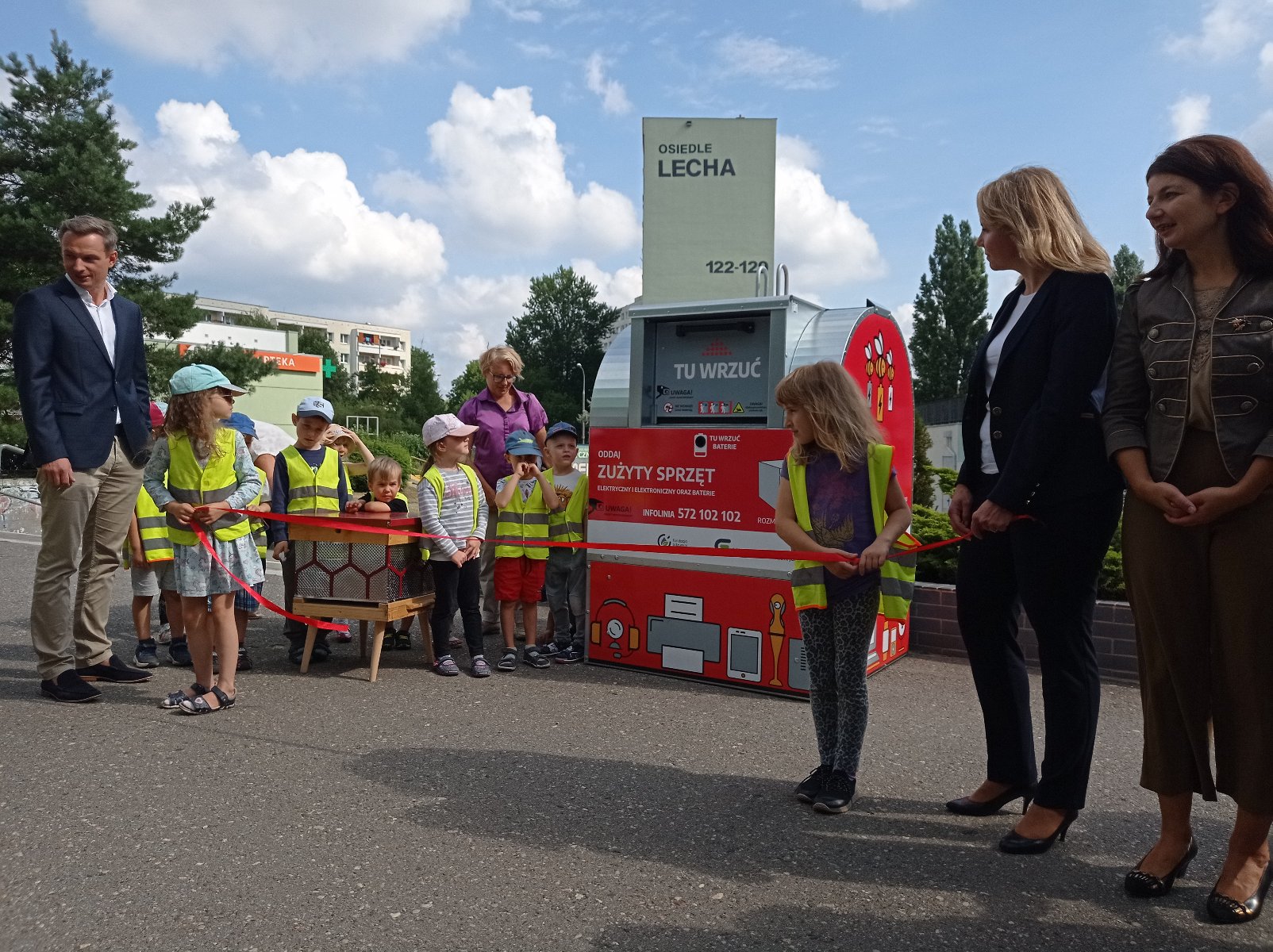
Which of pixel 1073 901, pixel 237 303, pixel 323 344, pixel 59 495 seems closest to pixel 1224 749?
pixel 1073 901

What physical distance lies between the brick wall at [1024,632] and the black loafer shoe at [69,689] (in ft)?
14.7

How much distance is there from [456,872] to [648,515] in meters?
3.06

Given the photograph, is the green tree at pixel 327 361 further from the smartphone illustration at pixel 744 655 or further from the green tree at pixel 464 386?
the smartphone illustration at pixel 744 655

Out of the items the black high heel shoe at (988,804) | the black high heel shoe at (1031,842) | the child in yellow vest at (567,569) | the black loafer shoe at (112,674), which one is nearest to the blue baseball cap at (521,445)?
the child in yellow vest at (567,569)

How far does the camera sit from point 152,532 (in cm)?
597

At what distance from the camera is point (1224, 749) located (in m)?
2.77

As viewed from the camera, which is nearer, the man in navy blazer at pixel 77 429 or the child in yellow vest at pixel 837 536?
the child in yellow vest at pixel 837 536

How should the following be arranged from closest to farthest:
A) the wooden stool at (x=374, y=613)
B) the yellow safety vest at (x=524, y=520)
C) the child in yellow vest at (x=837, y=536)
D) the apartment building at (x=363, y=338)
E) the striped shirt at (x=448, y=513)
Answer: the child in yellow vest at (x=837, y=536) < the wooden stool at (x=374, y=613) < the striped shirt at (x=448, y=513) < the yellow safety vest at (x=524, y=520) < the apartment building at (x=363, y=338)

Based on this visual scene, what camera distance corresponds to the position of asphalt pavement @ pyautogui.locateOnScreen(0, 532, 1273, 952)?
2.60 m

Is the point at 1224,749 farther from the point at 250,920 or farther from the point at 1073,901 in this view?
the point at 250,920

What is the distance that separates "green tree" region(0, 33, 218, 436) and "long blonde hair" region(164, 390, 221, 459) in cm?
2353

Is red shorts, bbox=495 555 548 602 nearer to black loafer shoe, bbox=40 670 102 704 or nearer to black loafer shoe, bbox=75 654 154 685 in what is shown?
black loafer shoe, bbox=75 654 154 685

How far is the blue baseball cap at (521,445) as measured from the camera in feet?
20.0

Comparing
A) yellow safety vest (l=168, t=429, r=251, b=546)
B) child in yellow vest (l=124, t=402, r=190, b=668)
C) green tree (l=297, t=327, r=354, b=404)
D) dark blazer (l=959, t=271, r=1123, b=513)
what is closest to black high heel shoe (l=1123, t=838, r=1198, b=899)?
dark blazer (l=959, t=271, r=1123, b=513)
